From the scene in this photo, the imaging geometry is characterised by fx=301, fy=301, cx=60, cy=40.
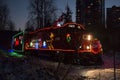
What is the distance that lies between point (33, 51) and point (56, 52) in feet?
19.1

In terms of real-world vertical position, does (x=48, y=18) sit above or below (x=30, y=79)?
above

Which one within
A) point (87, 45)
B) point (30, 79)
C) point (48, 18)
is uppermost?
point (48, 18)

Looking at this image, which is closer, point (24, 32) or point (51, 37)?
point (51, 37)

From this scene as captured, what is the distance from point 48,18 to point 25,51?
1228 inches

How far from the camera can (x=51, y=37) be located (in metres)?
29.1

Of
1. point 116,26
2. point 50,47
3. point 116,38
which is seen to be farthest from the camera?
point 50,47

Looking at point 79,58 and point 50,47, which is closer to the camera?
point 79,58

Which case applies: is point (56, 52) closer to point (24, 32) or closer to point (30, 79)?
point (24, 32)

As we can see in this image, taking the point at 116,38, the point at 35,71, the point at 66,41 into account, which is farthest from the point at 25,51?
the point at 116,38

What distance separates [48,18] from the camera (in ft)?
215

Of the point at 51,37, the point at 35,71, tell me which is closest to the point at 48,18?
the point at 51,37

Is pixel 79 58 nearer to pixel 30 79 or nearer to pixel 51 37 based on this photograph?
pixel 51 37

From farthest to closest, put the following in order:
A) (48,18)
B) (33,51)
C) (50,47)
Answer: (48,18), (33,51), (50,47)

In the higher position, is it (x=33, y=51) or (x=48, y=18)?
(x=48, y=18)
